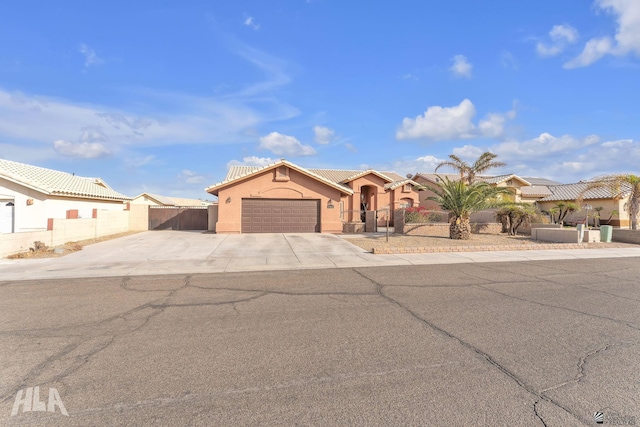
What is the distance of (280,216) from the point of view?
79.7 feet

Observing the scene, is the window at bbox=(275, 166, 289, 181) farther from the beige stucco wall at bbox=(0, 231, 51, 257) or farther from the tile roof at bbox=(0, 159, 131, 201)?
the beige stucco wall at bbox=(0, 231, 51, 257)

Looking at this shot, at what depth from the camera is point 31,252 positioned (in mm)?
13938

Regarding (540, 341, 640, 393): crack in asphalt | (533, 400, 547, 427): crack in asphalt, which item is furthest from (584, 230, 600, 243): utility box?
(533, 400, 547, 427): crack in asphalt

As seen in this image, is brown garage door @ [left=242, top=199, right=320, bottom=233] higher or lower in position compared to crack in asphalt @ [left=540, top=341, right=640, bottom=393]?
higher

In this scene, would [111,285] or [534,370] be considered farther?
[111,285]

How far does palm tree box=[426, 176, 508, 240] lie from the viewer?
1864 centimetres

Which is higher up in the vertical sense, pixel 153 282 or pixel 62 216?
pixel 62 216

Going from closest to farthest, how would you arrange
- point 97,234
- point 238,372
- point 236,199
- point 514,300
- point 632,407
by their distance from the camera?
point 632,407
point 238,372
point 514,300
point 97,234
point 236,199

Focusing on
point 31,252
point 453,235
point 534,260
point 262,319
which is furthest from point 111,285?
point 453,235

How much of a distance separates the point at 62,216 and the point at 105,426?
73.5ft

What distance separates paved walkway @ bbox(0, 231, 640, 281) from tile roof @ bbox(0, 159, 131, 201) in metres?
5.93

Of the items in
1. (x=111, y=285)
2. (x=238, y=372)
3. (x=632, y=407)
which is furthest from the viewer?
(x=111, y=285)

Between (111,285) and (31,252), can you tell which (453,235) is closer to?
(111,285)

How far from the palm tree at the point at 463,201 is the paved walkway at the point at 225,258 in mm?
4117
